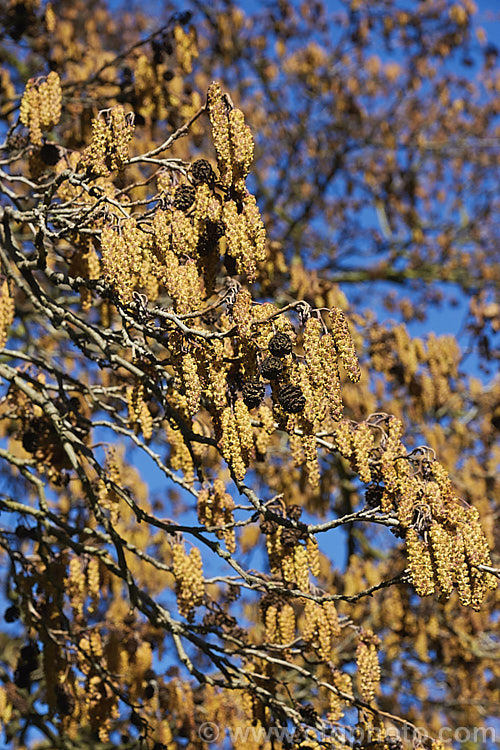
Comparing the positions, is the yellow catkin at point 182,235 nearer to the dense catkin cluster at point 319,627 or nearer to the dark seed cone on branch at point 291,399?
the dark seed cone on branch at point 291,399

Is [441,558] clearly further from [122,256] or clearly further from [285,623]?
[122,256]

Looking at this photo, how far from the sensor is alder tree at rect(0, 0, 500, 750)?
9.11ft

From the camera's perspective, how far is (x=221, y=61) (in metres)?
10.1

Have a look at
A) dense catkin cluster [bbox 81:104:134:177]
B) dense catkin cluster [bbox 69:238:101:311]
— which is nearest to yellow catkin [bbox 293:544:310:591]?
dense catkin cluster [bbox 69:238:101:311]

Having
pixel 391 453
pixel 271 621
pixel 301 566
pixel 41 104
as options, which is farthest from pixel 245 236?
pixel 271 621

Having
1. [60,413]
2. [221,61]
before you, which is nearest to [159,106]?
[60,413]

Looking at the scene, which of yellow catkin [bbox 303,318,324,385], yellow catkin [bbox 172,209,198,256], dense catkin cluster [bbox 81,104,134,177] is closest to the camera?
yellow catkin [bbox 303,318,324,385]

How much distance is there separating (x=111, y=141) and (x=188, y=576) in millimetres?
1729

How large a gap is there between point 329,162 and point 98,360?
713cm

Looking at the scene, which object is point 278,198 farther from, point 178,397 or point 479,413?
point 178,397

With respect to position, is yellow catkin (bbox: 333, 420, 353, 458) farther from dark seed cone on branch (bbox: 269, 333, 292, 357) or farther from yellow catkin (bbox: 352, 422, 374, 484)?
dark seed cone on branch (bbox: 269, 333, 292, 357)

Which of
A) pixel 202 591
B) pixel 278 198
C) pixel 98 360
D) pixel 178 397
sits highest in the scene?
pixel 278 198

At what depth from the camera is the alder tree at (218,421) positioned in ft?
9.11

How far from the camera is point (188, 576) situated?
3.40 metres
